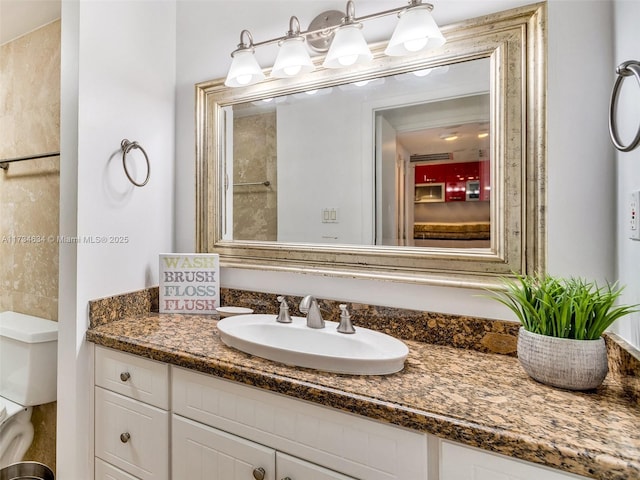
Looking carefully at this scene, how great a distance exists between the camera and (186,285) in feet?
5.12

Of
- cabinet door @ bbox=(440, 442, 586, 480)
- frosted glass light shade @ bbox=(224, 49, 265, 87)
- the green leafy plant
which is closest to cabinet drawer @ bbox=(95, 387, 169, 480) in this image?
cabinet door @ bbox=(440, 442, 586, 480)

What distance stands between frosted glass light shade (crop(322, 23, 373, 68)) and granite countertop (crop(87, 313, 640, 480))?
1.00 meters

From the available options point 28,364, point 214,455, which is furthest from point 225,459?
point 28,364

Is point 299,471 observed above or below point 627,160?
below

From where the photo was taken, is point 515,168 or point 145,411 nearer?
point 515,168

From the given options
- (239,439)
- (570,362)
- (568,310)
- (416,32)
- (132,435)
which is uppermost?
(416,32)

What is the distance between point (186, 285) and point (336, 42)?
115cm

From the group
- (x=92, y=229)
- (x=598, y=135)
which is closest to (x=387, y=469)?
(x=598, y=135)

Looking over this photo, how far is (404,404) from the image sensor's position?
772 millimetres

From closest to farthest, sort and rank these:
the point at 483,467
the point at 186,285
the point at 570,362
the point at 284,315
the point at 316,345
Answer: the point at 483,467 < the point at 570,362 < the point at 316,345 < the point at 284,315 < the point at 186,285

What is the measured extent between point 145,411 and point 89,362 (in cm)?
35

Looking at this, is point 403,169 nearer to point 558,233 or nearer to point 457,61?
point 457,61

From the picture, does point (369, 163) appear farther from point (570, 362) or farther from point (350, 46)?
point (570, 362)

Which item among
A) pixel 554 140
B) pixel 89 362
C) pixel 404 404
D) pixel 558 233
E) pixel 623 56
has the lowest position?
pixel 89 362
